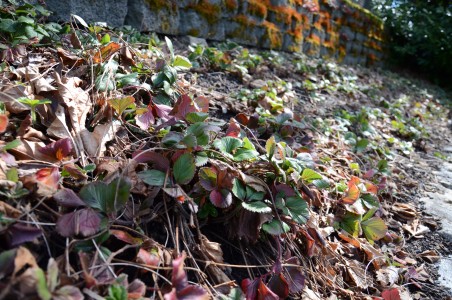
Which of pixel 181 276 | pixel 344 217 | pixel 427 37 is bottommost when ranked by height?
pixel 427 37

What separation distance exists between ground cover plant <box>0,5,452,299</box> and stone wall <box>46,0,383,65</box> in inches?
29.1

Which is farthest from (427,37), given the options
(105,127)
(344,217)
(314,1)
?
(105,127)

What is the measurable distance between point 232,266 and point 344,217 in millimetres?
602

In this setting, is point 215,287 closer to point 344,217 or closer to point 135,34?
point 344,217

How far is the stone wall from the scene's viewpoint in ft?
8.06

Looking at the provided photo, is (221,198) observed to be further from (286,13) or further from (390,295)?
(286,13)

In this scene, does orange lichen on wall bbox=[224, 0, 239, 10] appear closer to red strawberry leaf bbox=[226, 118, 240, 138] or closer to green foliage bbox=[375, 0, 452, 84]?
red strawberry leaf bbox=[226, 118, 240, 138]

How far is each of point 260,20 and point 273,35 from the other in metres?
0.23

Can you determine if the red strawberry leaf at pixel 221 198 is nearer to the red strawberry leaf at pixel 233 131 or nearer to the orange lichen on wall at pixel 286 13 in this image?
the red strawberry leaf at pixel 233 131

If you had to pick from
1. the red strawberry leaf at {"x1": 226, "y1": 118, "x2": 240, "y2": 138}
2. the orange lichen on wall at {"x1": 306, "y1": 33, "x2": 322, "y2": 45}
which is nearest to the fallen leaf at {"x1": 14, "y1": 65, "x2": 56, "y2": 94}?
the red strawberry leaf at {"x1": 226, "y1": 118, "x2": 240, "y2": 138}

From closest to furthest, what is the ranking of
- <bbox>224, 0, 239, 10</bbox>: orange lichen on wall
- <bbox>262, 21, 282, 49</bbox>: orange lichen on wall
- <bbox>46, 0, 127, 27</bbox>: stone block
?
<bbox>46, 0, 127, 27</bbox>: stone block, <bbox>224, 0, 239, 10</bbox>: orange lichen on wall, <bbox>262, 21, 282, 49</bbox>: orange lichen on wall

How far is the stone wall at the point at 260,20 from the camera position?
246 centimetres

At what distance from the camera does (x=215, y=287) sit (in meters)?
0.96

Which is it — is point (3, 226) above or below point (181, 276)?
above
